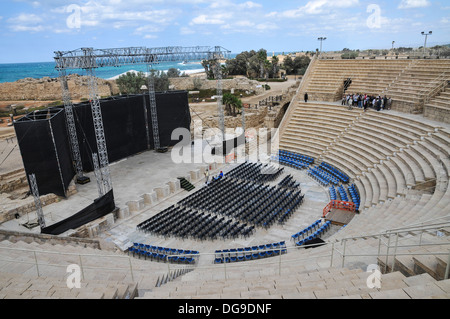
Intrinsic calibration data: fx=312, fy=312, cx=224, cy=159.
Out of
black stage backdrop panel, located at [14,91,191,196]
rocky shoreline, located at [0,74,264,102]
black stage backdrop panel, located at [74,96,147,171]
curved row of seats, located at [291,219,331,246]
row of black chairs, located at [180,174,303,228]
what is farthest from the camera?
rocky shoreline, located at [0,74,264,102]

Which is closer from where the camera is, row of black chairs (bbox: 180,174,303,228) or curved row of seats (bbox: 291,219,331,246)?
curved row of seats (bbox: 291,219,331,246)

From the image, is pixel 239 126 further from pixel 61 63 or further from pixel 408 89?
pixel 61 63

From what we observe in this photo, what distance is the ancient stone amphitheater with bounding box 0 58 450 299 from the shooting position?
7.45 metres

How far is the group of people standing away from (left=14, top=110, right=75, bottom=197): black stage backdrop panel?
23361 millimetres

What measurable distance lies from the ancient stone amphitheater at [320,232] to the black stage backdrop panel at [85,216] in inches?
39.4

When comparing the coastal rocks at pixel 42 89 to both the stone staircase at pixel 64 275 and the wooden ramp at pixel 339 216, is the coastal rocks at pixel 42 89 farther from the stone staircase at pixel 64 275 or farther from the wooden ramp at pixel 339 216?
the wooden ramp at pixel 339 216

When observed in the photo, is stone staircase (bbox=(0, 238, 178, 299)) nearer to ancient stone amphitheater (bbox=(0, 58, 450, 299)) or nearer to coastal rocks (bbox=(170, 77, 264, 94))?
ancient stone amphitheater (bbox=(0, 58, 450, 299))

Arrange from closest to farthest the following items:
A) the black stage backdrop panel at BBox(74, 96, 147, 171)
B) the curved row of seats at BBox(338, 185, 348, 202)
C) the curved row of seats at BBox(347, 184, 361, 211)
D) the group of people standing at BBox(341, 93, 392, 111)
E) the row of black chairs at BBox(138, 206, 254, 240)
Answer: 1. the row of black chairs at BBox(138, 206, 254, 240)
2. the curved row of seats at BBox(347, 184, 361, 211)
3. the curved row of seats at BBox(338, 185, 348, 202)
4. the black stage backdrop panel at BBox(74, 96, 147, 171)
5. the group of people standing at BBox(341, 93, 392, 111)

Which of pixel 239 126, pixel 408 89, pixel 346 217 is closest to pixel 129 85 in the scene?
pixel 239 126

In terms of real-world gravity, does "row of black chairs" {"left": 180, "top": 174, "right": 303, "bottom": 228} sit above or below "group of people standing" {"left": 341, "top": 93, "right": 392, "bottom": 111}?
below

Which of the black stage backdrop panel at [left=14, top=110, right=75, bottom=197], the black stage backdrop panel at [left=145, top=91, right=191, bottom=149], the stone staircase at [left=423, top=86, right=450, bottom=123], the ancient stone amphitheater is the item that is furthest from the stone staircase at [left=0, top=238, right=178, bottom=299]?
the stone staircase at [left=423, top=86, right=450, bottom=123]

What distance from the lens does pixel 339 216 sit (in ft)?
54.8

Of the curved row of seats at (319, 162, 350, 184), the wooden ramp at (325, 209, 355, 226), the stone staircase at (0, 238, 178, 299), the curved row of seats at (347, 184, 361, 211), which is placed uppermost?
the stone staircase at (0, 238, 178, 299)

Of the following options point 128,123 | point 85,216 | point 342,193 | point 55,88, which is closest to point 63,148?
point 85,216
